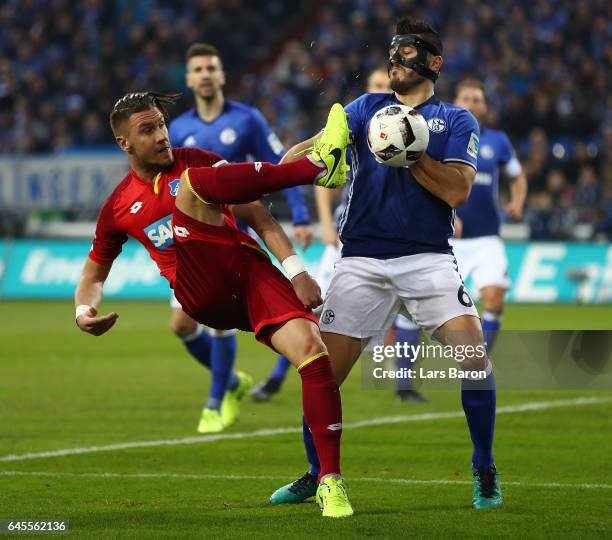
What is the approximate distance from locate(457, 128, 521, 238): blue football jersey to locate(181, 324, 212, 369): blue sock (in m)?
2.77

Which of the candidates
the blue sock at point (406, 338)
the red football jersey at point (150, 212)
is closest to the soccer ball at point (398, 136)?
the red football jersey at point (150, 212)

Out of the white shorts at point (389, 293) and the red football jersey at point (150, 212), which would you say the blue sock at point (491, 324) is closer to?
the white shorts at point (389, 293)

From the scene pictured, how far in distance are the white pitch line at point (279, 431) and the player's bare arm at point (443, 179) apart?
10.7 feet

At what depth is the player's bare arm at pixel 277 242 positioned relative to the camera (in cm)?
605

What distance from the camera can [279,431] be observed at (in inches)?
364

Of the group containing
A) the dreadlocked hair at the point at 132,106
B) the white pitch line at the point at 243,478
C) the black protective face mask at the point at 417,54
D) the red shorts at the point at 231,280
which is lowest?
the white pitch line at the point at 243,478

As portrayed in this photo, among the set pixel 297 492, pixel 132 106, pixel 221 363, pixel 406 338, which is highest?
pixel 132 106

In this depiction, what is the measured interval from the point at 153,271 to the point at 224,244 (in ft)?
52.4

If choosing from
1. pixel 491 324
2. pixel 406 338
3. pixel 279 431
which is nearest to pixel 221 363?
pixel 279 431

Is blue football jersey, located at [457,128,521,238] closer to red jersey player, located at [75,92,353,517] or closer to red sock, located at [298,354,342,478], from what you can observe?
red jersey player, located at [75,92,353,517]

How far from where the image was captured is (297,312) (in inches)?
240

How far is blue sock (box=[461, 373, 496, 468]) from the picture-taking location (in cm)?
623

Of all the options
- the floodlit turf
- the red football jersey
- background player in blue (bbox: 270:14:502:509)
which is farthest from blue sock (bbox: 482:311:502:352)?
the red football jersey

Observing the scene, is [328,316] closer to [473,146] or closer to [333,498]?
[333,498]
